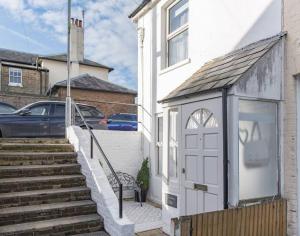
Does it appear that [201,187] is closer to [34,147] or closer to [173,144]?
[173,144]

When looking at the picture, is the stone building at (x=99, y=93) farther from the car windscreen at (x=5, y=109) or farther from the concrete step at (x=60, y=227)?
the concrete step at (x=60, y=227)

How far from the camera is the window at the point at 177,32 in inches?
316

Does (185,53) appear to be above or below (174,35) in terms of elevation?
below

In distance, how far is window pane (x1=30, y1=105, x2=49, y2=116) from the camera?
30.9ft

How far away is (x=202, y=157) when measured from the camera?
5184 mm

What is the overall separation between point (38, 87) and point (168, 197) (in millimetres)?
17845

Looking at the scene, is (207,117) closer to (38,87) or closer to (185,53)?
(185,53)

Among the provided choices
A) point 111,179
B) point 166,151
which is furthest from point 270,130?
point 111,179

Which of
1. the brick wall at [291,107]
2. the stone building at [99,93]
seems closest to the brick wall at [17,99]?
the stone building at [99,93]

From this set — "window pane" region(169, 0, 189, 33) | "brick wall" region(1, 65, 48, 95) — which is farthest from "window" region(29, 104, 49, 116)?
"brick wall" region(1, 65, 48, 95)

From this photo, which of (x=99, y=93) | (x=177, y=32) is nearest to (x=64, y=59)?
(x=99, y=93)

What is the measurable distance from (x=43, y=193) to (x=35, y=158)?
117cm

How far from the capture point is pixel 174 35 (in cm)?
858

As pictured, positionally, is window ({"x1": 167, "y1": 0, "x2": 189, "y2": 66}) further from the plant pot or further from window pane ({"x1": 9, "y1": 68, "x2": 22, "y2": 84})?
window pane ({"x1": 9, "y1": 68, "x2": 22, "y2": 84})
